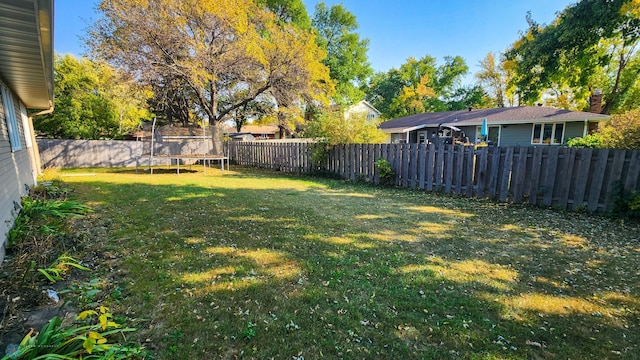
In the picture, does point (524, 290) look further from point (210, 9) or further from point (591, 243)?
point (210, 9)

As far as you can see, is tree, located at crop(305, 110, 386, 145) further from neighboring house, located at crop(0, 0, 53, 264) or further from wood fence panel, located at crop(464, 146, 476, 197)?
neighboring house, located at crop(0, 0, 53, 264)

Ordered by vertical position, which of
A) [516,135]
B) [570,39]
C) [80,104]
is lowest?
[516,135]

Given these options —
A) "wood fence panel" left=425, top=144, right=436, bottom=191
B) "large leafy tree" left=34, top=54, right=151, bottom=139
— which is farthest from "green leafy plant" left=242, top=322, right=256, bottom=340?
"large leafy tree" left=34, top=54, right=151, bottom=139

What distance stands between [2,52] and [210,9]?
10509 millimetres

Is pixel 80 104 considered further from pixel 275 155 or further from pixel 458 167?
pixel 458 167

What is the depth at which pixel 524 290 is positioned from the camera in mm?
2699

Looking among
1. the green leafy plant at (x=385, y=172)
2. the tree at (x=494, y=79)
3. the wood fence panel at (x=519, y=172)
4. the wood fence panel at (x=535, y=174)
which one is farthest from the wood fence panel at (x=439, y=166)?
the tree at (x=494, y=79)

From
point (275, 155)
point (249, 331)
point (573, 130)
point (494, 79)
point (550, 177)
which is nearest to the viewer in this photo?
point (249, 331)

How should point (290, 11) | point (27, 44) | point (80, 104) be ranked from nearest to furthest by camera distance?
1. point (27, 44)
2. point (80, 104)
3. point (290, 11)

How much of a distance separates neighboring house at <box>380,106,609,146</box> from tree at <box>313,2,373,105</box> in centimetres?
651

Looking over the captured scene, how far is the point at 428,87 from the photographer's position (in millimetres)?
35562

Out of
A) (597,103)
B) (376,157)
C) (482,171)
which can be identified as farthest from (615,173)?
(597,103)

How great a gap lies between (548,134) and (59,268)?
22.3 m

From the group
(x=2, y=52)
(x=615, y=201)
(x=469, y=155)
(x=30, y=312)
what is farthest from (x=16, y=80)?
(x=615, y=201)
